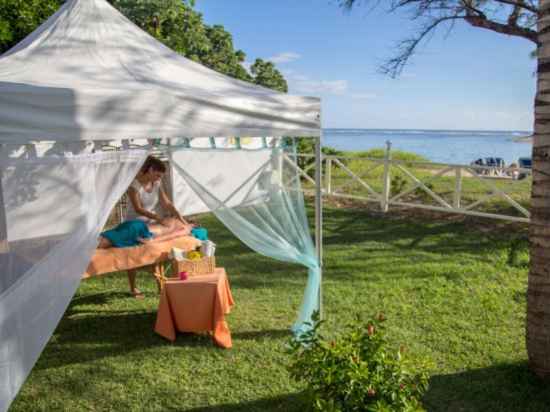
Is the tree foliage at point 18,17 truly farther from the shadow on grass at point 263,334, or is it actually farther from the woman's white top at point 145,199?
the shadow on grass at point 263,334

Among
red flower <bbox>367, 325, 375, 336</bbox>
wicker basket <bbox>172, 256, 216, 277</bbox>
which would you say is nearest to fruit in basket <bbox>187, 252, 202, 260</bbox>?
wicker basket <bbox>172, 256, 216, 277</bbox>

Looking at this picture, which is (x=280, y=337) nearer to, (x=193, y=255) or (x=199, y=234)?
(x=193, y=255)

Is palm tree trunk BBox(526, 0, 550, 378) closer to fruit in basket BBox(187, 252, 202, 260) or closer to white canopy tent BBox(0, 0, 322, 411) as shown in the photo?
white canopy tent BBox(0, 0, 322, 411)

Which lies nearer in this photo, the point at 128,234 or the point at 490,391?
the point at 490,391

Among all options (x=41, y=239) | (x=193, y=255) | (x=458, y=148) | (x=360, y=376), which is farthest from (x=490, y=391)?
(x=458, y=148)

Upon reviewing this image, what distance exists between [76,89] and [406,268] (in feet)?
14.6

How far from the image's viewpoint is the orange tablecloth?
12.5 ft

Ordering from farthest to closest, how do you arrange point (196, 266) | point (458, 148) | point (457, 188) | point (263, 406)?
1. point (458, 148)
2. point (457, 188)
3. point (196, 266)
4. point (263, 406)

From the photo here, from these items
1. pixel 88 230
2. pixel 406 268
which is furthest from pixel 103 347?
pixel 406 268

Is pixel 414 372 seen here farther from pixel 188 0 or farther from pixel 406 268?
pixel 188 0

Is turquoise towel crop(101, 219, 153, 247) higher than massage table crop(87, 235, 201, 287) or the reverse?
higher

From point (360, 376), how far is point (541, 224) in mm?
1716

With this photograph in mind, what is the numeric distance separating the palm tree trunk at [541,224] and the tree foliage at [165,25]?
6725mm

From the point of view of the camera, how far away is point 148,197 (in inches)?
188
